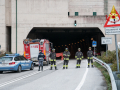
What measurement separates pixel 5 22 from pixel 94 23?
13903 mm

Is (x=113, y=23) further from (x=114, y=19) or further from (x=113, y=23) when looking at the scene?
(x=114, y=19)

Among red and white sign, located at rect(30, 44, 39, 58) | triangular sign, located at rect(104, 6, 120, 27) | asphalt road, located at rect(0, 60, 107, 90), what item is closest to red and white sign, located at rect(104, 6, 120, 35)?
triangular sign, located at rect(104, 6, 120, 27)

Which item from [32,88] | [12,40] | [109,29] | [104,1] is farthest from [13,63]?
[104,1]

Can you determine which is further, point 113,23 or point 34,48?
point 34,48

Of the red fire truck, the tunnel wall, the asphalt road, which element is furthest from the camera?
the tunnel wall

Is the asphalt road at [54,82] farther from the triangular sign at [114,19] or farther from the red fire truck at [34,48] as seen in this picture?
the red fire truck at [34,48]

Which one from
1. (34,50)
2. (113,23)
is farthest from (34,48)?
(113,23)

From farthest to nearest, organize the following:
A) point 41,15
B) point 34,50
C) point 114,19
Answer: point 41,15 → point 34,50 → point 114,19

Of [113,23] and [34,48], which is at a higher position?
[113,23]

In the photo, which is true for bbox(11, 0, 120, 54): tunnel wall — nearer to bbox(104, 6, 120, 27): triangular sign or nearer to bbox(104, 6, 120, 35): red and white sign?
bbox(104, 6, 120, 35): red and white sign

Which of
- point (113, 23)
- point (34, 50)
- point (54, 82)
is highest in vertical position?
point (113, 23)

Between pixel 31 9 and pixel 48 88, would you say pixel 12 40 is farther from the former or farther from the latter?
pixel 48 88

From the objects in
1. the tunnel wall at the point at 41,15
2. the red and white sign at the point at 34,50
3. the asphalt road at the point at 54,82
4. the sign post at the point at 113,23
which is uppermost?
the tunnel wall at the point at 41,15

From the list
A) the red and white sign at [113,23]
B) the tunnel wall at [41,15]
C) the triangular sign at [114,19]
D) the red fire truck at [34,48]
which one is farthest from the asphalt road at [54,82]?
the tunnel wall at [41,15]
